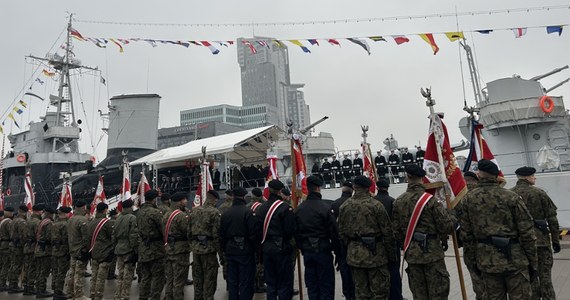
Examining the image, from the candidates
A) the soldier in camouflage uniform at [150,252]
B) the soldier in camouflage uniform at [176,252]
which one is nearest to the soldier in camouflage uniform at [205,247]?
the soldier in camouflage uniform at [176,252]

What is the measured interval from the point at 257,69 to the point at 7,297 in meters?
122

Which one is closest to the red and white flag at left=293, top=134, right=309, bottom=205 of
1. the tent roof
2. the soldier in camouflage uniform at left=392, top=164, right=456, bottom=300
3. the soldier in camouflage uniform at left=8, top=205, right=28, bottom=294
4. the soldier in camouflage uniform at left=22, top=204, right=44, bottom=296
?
the soldier in camouflage uniform at left=392, top=164, right=456, bottom=300

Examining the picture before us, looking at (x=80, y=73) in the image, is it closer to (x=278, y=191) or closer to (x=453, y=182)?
(x=278, y=191)

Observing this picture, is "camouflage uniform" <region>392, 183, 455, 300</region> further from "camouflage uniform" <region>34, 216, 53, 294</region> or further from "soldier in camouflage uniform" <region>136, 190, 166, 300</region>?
"camouflage uniform" <region>34, 216, 53, 294</region>

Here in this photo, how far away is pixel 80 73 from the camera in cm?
3052

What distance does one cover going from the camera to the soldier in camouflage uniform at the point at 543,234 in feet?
15.7

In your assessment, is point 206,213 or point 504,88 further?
point 504,88

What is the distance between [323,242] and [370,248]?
76 cm

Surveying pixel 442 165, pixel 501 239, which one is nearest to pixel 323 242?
pixel 442 165

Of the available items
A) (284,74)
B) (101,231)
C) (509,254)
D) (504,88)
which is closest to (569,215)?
(504,88)

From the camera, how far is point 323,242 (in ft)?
16.8

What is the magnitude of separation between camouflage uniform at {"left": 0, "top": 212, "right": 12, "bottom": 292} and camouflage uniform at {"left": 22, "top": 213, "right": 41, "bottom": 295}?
962 mm

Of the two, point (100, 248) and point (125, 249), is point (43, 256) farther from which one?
point (125, 249)

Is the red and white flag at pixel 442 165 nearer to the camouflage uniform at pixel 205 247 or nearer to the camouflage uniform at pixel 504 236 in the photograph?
the camouflage uniform at pixel 504 236
